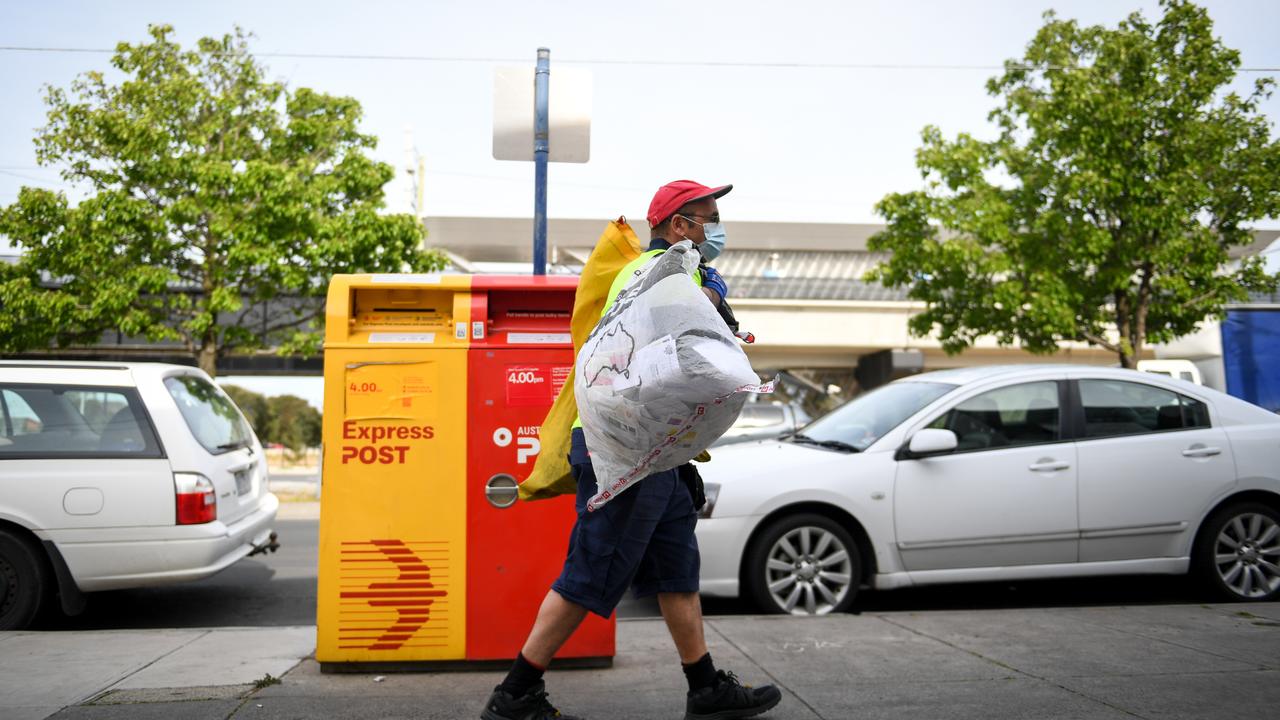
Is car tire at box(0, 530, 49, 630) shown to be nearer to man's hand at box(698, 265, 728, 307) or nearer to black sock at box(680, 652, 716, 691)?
black sock at box(680, 652, 716, 691)

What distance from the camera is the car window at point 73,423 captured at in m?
5.60

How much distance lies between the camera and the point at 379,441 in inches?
153

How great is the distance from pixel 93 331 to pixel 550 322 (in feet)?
52.6

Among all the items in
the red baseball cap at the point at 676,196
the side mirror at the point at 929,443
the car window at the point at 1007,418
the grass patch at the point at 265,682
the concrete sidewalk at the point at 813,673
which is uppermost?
the red baseball cap at the point at 676,196

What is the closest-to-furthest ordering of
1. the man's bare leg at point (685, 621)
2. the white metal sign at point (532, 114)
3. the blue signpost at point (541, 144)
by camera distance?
the man's bare leg at point (685, 621), the blue signpost at point (541, 144), the white metal sign at point (532, 114)

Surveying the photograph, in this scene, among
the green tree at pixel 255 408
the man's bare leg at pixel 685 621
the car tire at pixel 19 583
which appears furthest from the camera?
the green tree at pixel 255 408

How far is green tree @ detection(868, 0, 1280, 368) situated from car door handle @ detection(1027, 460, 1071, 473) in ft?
37.8

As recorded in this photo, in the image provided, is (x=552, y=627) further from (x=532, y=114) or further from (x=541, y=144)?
(x=532, y=114)

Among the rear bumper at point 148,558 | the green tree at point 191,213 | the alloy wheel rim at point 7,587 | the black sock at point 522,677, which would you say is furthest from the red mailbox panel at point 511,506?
the green tree at point 191,213

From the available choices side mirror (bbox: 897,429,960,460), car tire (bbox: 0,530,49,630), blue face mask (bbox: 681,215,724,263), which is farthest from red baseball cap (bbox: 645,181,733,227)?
car tire (bbox: 0,530,49,630)

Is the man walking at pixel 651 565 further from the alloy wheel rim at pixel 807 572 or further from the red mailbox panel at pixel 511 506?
the alloy wheel rim at pixel 807 572

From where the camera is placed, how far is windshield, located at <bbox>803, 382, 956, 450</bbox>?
6109mm

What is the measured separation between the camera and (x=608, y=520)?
3.02m

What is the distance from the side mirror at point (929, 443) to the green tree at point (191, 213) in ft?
42.7
